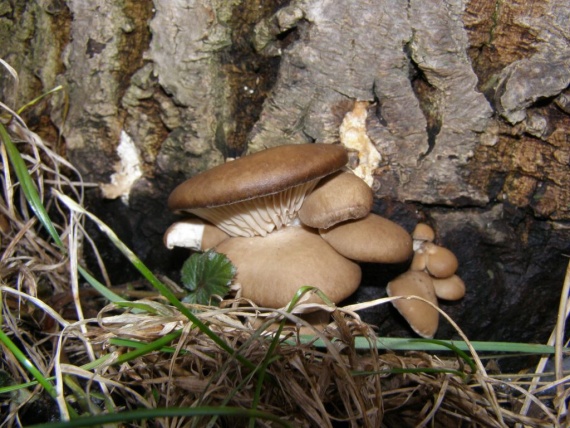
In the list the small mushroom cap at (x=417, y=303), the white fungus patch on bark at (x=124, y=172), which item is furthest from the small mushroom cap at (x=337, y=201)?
the white fungus patch on bark at (x=124, y=172)

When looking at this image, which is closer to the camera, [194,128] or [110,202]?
[194,128]

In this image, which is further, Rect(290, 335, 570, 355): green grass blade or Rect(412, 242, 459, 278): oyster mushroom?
Rect(412, 242, 459, 278): oyster mushroom

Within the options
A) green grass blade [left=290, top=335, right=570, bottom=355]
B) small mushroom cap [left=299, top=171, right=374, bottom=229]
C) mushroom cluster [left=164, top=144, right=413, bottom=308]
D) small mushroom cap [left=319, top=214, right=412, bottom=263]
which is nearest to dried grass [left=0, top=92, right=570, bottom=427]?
green grass blade [left=290, top=335, right=570, bottom=355]

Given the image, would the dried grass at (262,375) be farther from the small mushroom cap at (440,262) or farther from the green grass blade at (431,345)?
the small mushroom cap at (440,262)

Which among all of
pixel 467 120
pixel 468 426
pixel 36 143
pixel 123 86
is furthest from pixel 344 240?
pixel 36 143

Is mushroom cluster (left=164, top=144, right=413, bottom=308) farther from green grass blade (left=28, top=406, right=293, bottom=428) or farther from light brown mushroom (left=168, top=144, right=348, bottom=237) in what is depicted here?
green grass blade (left=28, top=406, right=293, bottom=428)

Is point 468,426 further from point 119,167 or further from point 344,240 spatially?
point 119,167

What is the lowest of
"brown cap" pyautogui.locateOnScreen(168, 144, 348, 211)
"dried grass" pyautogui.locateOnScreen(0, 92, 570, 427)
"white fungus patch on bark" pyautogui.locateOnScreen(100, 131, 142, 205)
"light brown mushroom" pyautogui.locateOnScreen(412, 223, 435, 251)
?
"dried grass" pyautogui.locateOnScreen(0, 92, 570, 427)
